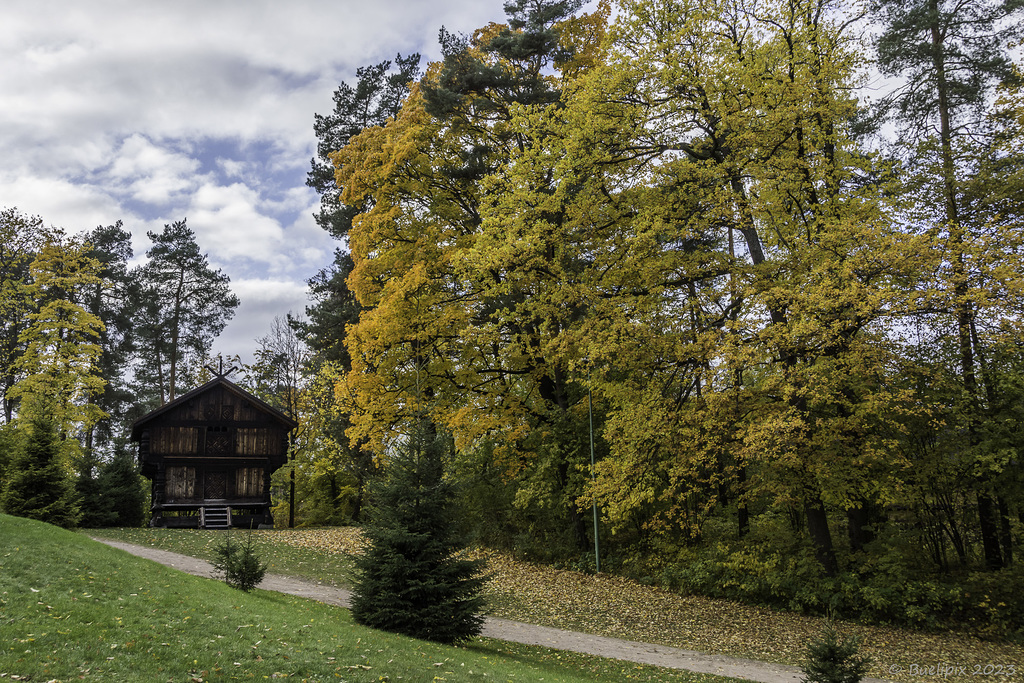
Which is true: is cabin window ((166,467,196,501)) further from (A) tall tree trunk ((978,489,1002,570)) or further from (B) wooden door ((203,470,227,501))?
(A) tall tree trunk ((978,489,1002,570))

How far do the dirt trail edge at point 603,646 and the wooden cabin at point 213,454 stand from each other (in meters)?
9.71

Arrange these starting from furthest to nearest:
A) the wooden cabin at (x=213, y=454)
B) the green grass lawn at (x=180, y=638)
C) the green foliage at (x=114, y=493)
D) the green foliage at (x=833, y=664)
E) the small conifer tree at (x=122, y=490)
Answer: the wooden cabin at (x=213, y=454)
the small conifer tree at (x=122, y=490)
the green foliage at (x=114, y=493)
the green foliage at (x=833, y=664)
the green grass lawn at (x=180, y=638)

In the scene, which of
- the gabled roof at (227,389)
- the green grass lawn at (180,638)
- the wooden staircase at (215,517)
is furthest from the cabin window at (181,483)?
the green grass lawn at (180,638)

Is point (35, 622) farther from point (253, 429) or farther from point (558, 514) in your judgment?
point (253, 429)

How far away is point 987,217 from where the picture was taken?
14945 mm

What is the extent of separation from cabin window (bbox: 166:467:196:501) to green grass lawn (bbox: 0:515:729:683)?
14037mm

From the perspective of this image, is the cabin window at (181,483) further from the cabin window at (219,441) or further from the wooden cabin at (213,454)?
the cabin window at (219,441)

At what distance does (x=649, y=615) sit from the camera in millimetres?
15906

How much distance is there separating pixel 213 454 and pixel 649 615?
61.1 ft

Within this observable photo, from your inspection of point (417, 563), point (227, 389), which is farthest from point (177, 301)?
point (417, 563)

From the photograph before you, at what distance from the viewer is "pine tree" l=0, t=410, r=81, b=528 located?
17.8m

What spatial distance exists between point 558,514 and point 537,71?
14277 mm

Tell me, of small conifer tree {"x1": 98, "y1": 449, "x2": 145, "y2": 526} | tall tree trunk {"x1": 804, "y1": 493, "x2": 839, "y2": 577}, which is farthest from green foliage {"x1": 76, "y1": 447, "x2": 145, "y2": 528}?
tall tree trunk {"x1": 804, "y1": 493, "x2": 839, "y2": 577}

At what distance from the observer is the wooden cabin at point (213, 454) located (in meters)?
25.8
